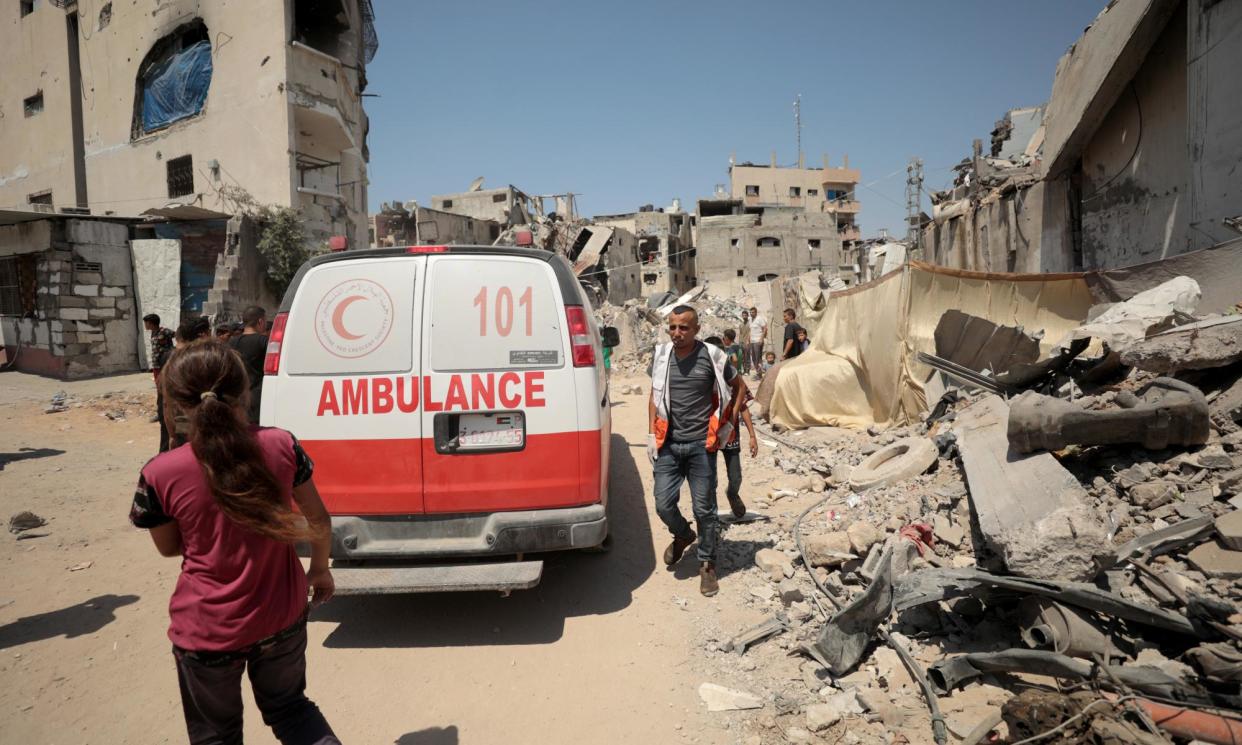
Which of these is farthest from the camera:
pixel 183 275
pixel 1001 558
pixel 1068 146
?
pixel 183 275

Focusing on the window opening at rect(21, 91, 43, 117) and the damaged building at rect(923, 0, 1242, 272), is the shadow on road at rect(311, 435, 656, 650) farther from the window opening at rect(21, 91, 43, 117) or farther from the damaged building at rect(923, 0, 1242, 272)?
the window opening at rect(21, 91, 43, 117)

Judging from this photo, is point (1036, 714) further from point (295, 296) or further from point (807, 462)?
point (807, 462)

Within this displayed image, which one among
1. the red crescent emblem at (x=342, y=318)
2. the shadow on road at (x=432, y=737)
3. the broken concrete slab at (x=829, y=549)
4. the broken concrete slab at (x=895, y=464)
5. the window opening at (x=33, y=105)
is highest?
the window opening at (x=33, y=105)

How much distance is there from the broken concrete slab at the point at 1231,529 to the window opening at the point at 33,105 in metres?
37.7

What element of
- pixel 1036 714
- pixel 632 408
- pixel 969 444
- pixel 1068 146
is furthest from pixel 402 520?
pixel 1068 146

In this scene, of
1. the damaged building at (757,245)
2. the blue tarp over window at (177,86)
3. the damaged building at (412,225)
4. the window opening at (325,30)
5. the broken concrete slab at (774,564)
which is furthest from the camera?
the damaged building at (757,245)

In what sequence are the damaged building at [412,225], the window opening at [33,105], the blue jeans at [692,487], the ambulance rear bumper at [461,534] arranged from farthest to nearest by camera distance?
the damaged building at [412,225] → the window opening at [33,105] → the blue jeans at [692,487] → the ambulance rear bumper at [461,534]

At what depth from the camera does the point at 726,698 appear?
3.09m

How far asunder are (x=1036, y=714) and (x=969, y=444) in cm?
294

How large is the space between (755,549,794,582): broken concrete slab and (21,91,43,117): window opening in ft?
117

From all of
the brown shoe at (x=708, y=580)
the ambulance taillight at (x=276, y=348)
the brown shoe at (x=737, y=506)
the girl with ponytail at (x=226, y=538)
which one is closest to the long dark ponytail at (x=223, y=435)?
the girl with ponytail at (x=226, y=538)

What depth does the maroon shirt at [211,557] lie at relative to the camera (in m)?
1.85

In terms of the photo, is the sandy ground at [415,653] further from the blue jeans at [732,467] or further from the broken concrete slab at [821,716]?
the blue jeans at [732,467]

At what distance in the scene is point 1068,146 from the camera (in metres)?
9.65
